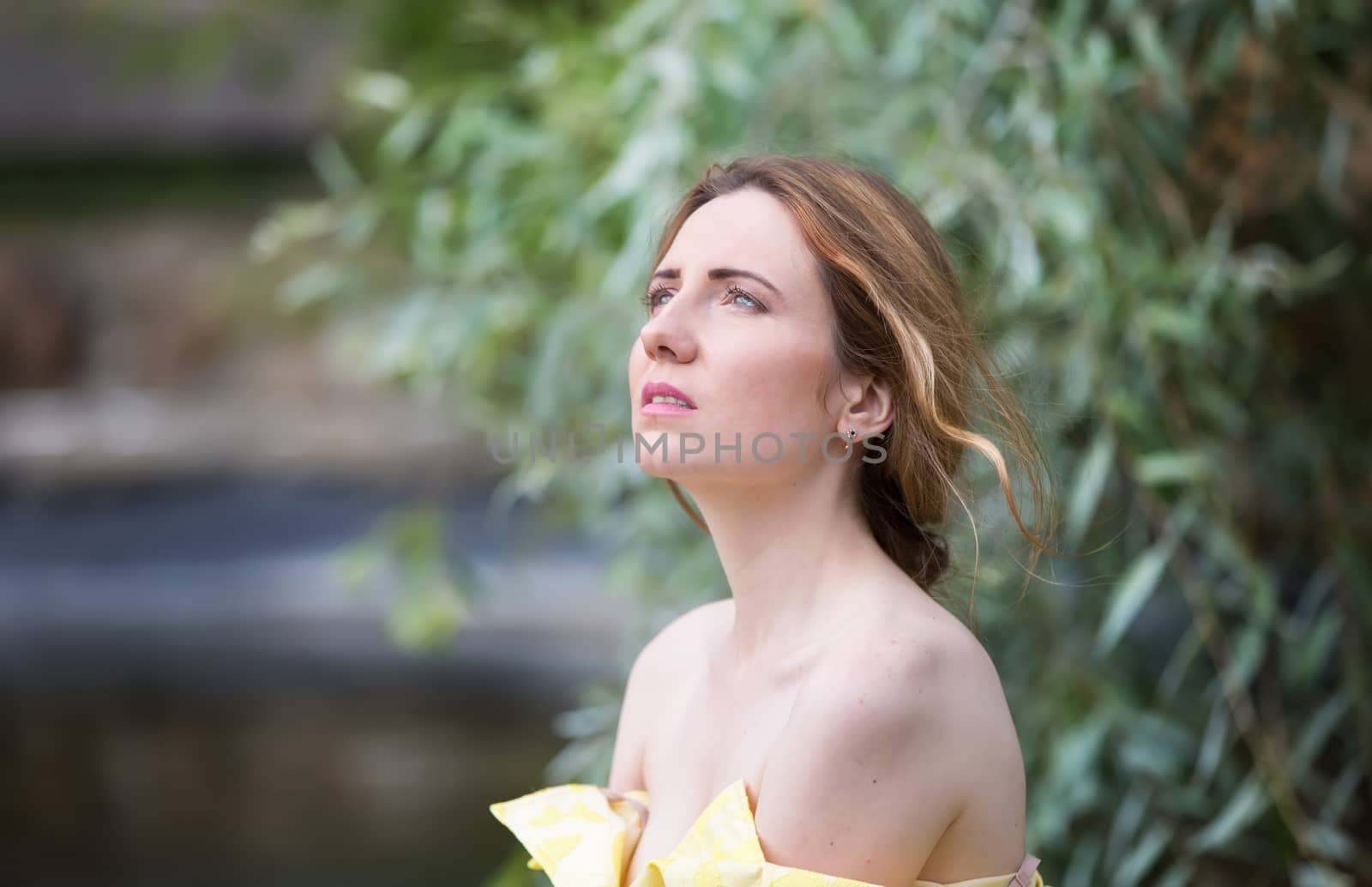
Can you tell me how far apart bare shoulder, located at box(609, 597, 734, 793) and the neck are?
0.11m

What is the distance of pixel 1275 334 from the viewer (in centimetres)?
180

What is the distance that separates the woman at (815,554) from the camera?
0.74 metres

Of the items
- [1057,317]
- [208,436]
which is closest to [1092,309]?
[1057,317]

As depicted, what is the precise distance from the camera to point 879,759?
0.74 meters

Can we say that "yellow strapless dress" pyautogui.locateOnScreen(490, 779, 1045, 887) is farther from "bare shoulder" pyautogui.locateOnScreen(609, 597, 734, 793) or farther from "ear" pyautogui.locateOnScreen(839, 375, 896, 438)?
"ear" pyautogui.locateOnScreen(839, 375, 896, 438)

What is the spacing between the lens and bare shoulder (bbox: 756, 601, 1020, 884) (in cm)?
73

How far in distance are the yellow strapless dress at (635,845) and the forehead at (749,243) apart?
0.30 m

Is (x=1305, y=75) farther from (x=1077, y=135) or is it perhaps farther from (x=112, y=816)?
(x=112, y=816)

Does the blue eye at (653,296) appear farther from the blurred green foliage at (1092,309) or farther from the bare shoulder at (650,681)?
the blurred green foliage at (1092,309)

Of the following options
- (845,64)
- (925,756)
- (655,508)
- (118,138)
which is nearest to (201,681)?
(118,138)

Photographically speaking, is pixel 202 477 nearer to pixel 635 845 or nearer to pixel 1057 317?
pixel 1057 317

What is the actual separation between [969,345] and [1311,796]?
112 centimetres

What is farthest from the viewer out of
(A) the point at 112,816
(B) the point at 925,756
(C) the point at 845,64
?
(A) the point at 112,816

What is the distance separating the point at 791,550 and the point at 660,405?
12 centimetres
